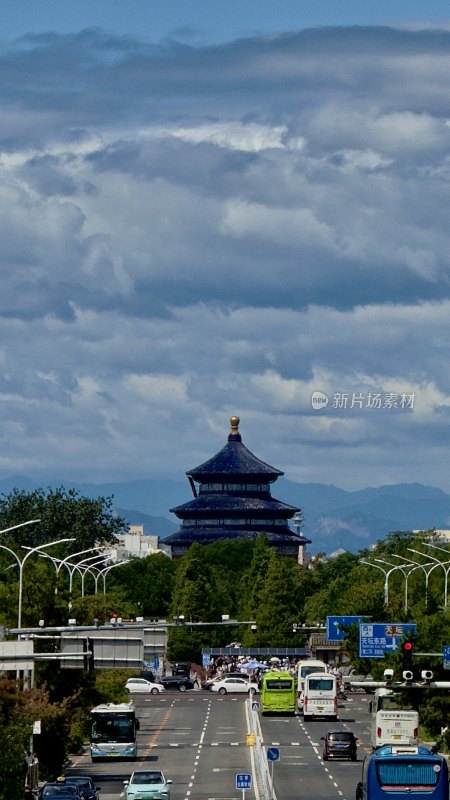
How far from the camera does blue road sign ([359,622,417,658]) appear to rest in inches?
4464

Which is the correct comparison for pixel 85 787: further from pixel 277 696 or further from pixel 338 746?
pixel 277 696

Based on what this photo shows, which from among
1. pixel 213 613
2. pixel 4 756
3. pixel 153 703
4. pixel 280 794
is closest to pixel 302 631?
pixel 213 613

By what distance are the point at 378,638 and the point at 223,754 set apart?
22294 mm

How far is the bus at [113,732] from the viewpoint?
9194cm

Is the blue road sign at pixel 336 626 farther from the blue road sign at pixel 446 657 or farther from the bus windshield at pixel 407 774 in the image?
the bus windshield at pixel 407 774

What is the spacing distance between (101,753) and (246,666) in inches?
3499

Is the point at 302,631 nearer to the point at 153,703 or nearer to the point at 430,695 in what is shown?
the point at 153,703

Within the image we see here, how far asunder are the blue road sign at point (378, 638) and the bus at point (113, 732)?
2454cm

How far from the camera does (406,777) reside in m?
58.7

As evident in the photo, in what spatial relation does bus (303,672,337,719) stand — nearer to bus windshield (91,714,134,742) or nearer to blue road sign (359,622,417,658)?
blue road sign (359,622,417,658)

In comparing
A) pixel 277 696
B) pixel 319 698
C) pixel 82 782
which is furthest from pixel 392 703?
pixel 82 782

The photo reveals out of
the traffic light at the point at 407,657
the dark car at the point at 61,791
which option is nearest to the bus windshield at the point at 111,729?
the dark car at the point at 61,791

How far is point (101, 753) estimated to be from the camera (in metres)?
92.6

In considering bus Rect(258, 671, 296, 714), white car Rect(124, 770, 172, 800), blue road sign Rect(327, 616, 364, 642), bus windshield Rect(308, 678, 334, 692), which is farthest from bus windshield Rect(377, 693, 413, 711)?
blue road sign Rect(327, 616, 364, 642)
